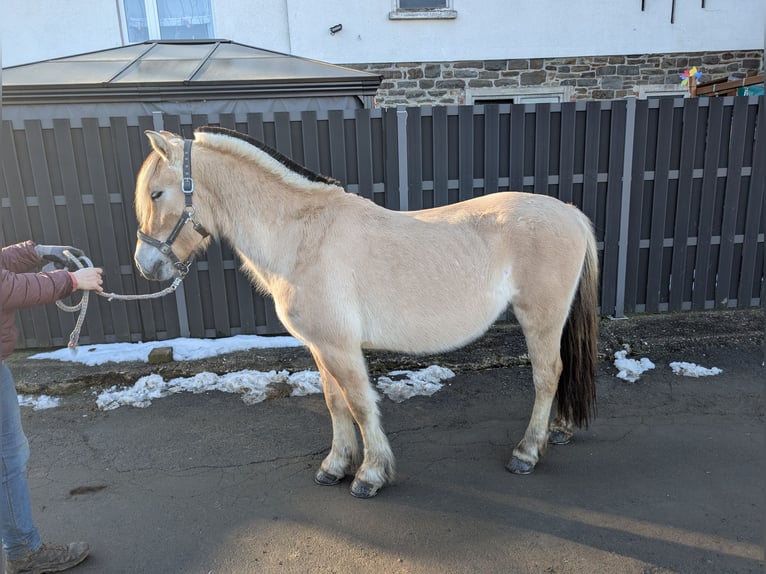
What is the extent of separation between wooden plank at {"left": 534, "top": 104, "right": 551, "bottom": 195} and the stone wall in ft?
14.9

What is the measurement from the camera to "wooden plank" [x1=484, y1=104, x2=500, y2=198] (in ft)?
16.1

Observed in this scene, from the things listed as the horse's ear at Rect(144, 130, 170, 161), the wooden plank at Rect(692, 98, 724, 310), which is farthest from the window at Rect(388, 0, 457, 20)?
the horse's ear at Rect(144, 130, 170, 161)

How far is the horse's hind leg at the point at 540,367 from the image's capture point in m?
2.92

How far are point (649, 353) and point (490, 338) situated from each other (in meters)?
1.47

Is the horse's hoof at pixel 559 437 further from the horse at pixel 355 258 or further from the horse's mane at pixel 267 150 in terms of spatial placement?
the horse's mane at pixel 267 150

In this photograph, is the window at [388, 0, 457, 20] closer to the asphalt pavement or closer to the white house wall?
the white house wall

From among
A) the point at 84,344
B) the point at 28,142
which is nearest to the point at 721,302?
the point at 84,344

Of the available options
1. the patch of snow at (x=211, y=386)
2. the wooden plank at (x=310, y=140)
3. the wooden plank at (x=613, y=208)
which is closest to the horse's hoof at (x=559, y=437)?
the patch of snow at (x=211, y=386)

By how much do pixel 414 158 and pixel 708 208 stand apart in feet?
10.4

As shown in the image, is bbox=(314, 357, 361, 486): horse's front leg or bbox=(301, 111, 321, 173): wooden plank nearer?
bbox=(314, 357, 361, 486): horse's front leg

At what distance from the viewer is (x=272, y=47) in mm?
8734

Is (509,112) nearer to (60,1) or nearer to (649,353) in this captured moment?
(649,353)

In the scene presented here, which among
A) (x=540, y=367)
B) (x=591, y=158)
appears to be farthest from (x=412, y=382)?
(x=591, y=158)

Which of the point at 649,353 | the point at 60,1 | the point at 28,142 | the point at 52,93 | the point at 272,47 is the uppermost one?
the point at 60,1
